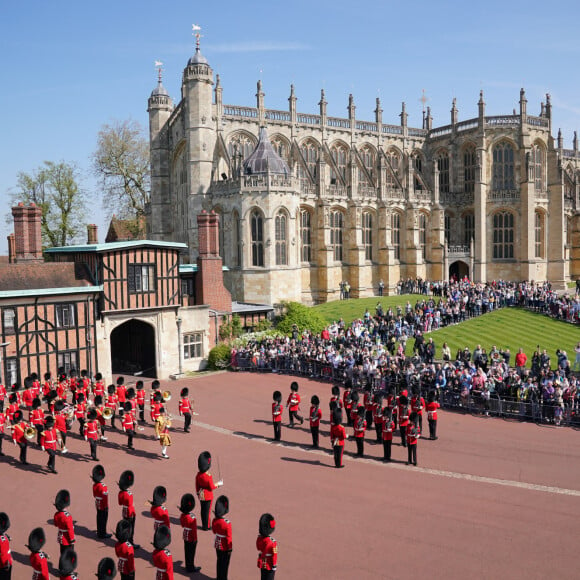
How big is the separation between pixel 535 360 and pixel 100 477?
17.1m

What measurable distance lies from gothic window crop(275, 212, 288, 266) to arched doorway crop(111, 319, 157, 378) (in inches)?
483

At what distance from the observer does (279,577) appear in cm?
991

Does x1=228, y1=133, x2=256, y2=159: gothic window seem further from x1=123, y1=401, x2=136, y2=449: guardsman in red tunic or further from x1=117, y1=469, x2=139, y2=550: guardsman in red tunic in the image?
x1=117, y1=469, x2=139, y2=550: guardsman in red tunic

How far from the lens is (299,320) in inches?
1323

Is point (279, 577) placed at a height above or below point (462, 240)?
below

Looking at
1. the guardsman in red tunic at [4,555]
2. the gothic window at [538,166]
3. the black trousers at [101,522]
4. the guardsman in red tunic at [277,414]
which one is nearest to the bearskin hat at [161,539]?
the guardsman in red tunic at [4,555]

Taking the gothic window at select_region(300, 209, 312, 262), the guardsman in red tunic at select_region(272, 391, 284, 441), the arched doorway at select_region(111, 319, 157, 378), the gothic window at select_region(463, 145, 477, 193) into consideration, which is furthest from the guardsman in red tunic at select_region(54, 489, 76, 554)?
the gothic window at select_region(463, 145, 477, 193)

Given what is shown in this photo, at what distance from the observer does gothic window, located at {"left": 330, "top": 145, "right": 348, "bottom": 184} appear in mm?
49066

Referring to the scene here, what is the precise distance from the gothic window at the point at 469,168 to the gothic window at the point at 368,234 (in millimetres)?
10433

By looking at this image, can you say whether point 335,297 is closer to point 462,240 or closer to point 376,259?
point 376,259

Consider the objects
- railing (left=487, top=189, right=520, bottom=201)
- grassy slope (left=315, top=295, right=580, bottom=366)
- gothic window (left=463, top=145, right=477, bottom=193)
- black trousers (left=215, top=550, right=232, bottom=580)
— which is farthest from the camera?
gothic window (left=463, top=145, right=477, bottom=193)

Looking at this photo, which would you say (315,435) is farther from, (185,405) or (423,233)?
(423,233)

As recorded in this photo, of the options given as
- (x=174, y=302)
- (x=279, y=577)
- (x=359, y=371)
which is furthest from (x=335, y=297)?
(x=279, y=577)

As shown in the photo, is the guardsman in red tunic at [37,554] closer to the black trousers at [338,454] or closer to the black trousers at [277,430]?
the black trousers at [338,454]
